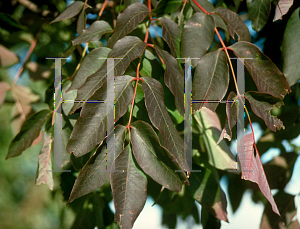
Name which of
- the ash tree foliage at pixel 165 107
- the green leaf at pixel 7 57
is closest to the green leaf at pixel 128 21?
the ash tree foliage at pixel 165 107

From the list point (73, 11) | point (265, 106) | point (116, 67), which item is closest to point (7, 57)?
point (73, 11)

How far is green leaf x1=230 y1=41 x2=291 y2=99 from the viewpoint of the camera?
0.76 feet

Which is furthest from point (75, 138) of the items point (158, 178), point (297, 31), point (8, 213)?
point (8, 213)

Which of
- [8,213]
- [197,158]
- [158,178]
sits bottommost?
[8,213]

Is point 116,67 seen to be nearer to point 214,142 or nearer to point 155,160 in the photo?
point 155,160

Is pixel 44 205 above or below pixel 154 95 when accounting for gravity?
below

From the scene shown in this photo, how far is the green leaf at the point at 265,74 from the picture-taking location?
0.76 ft

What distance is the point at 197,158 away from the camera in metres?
0.35

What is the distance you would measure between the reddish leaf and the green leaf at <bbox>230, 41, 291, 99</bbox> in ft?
0.17

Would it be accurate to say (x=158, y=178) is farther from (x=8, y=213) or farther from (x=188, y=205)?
(x=8, y=213)

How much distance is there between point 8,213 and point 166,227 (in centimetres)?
34

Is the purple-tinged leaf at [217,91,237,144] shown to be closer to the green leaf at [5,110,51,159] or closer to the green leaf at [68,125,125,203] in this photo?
the green leaf at [68,125,125,203]

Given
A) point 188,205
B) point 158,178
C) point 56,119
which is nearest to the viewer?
point 158,178

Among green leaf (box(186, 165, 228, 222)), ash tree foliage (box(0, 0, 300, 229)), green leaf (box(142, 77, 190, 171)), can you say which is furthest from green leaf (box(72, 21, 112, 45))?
green leaf (box(186, 165, 228, 222))
